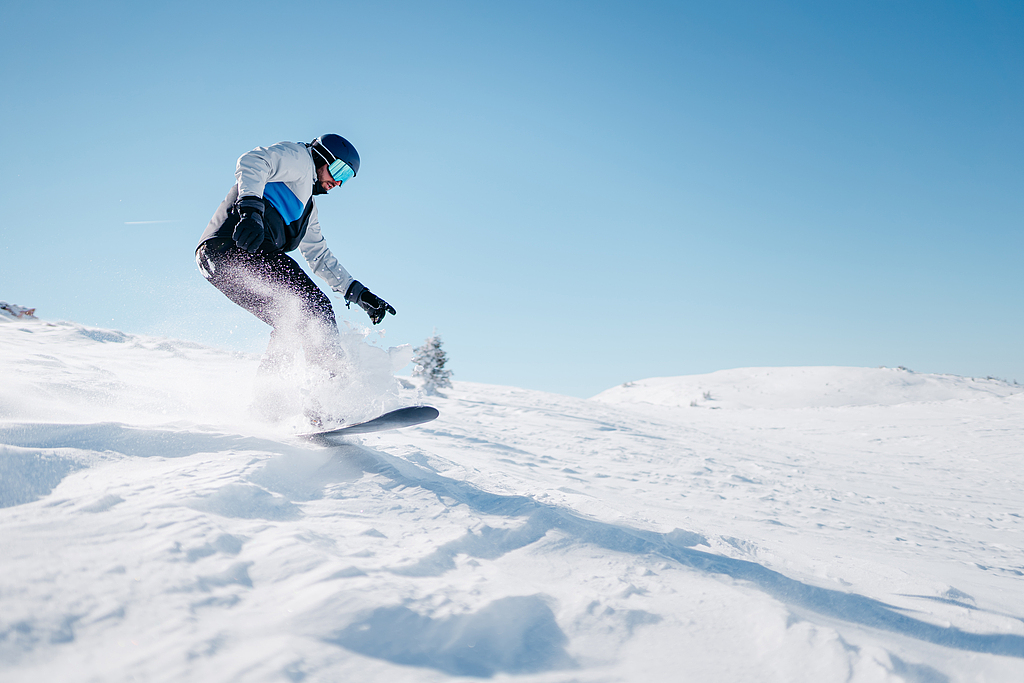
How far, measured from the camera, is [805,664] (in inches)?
45.9

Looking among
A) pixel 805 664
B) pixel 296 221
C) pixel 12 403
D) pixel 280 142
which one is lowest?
pixel 805 664

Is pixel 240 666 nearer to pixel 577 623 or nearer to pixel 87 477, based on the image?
pixel 577 623

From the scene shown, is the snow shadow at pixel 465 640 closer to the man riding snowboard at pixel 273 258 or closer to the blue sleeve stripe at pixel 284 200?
the man riding snowboard at pixel 273 258

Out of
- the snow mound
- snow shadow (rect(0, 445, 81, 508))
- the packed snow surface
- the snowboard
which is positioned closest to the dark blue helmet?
the packed snow surface

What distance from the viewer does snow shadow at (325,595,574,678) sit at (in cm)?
100

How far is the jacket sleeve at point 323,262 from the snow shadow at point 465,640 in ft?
9.78

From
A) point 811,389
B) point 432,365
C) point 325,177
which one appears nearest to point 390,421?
point 325,177

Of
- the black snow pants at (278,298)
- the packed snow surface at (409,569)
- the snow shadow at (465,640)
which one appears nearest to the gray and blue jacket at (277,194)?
the black snow pants at (278,298)

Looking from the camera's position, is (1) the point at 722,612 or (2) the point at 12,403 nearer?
(1) the point at 722,612

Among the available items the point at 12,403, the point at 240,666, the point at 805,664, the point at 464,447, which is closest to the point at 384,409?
the point at 464,447

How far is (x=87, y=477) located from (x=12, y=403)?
1298mm

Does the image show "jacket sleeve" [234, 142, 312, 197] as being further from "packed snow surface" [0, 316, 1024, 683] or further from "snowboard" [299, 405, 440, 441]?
"snowboard" [299, 405, 440, 441]

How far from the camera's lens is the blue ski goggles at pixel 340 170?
340 cm

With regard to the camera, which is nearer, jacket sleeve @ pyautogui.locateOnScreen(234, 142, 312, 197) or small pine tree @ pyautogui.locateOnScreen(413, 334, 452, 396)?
jacket sleeve @ pyautogui.locateOnScreen(234, 142, 312, 197)
